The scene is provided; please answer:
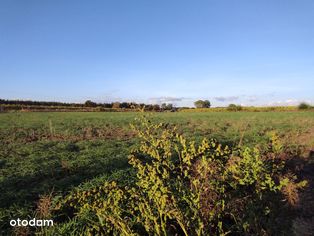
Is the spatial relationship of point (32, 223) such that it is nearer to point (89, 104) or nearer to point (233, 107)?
point (233, 107)

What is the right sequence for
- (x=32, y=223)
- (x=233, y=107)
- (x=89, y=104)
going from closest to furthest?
(x=32, y=223)
(x=233, y=107)
(x=89, y=104)

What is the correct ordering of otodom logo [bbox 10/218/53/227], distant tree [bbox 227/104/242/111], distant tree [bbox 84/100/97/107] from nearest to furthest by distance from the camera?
otodom logo [bbox 10/218/53/227] → distant tree [bbox 227/104/242/111] → distant tree [bbox 84/100/97/107]

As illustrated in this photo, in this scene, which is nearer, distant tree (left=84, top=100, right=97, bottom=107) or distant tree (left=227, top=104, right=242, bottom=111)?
distant tree (left=227, top=104, right=242, bottom=111)

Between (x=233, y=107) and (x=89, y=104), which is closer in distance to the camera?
(x=233, y=107)

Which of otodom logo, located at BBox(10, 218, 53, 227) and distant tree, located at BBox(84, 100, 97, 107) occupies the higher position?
distant tree, located at BBox(84, 100, 97, 107)

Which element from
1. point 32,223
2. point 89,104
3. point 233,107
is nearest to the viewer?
point 32,223

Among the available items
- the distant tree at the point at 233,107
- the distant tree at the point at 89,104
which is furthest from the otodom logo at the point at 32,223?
the distant tree at the point at 89,104

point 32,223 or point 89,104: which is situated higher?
point 89,104

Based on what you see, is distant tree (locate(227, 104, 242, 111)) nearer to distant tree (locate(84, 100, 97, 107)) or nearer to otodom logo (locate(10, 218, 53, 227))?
distant tree (locate(84, 100, 97, 107))

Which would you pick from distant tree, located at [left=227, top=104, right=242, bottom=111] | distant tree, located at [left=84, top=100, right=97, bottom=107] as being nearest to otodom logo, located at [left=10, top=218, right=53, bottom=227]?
distant tree, located at [left=227, top=104, right=242, bottom=111]

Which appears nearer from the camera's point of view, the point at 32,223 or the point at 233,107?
the point at 32,223

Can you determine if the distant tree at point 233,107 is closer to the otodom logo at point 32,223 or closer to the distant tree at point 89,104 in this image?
the distant tree at point 89,104

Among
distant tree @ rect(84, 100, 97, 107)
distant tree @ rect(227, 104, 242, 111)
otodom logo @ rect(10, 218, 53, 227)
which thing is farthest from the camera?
distant tree @ rect(84, 100, 97, 107)

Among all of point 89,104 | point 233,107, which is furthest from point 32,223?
point 89,104
